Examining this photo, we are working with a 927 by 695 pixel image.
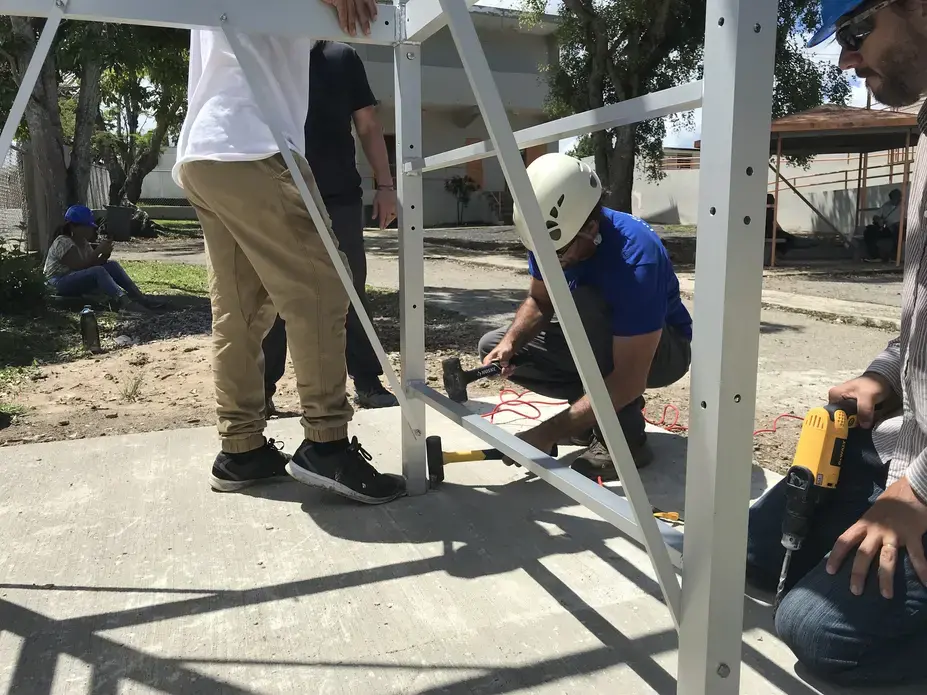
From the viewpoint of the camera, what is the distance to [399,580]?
73.6 inches

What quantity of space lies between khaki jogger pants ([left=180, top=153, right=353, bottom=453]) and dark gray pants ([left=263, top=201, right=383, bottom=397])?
69 centimetres

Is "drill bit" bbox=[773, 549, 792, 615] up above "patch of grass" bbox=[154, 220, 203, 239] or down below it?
below

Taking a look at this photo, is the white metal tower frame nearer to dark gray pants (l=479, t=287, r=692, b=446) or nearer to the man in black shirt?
dark gray pants (l=479, t=287, r=692, b=446)

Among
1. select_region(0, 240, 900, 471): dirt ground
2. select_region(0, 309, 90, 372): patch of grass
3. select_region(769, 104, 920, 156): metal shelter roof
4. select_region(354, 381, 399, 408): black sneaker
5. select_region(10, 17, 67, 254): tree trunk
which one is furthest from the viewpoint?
select_region(769, 104, 920, 156): metal shelter roof

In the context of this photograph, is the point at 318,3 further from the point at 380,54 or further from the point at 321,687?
the point at 380,54

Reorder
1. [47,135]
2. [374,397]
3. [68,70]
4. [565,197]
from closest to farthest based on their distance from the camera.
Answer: [565,197]
[374,397]
[47,135]
[68,70]

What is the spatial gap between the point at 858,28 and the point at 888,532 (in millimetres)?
955

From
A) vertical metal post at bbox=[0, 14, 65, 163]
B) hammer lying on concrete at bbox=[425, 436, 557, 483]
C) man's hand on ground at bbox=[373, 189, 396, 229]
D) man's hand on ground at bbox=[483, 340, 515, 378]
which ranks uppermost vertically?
vertical metal post at bbox=[0, 14, 65, 163]

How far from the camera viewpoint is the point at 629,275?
247 cm

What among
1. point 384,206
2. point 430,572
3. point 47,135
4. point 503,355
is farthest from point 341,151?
point 47,135

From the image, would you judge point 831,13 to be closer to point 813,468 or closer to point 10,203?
point 813,468

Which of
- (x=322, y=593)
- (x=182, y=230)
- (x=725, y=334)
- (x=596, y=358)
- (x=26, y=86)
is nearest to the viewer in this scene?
(x=725, y=334)

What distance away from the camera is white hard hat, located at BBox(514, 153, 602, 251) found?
8.05ft

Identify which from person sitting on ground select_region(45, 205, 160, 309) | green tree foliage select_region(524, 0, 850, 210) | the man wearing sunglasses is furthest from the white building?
the man wearing sunglasses
